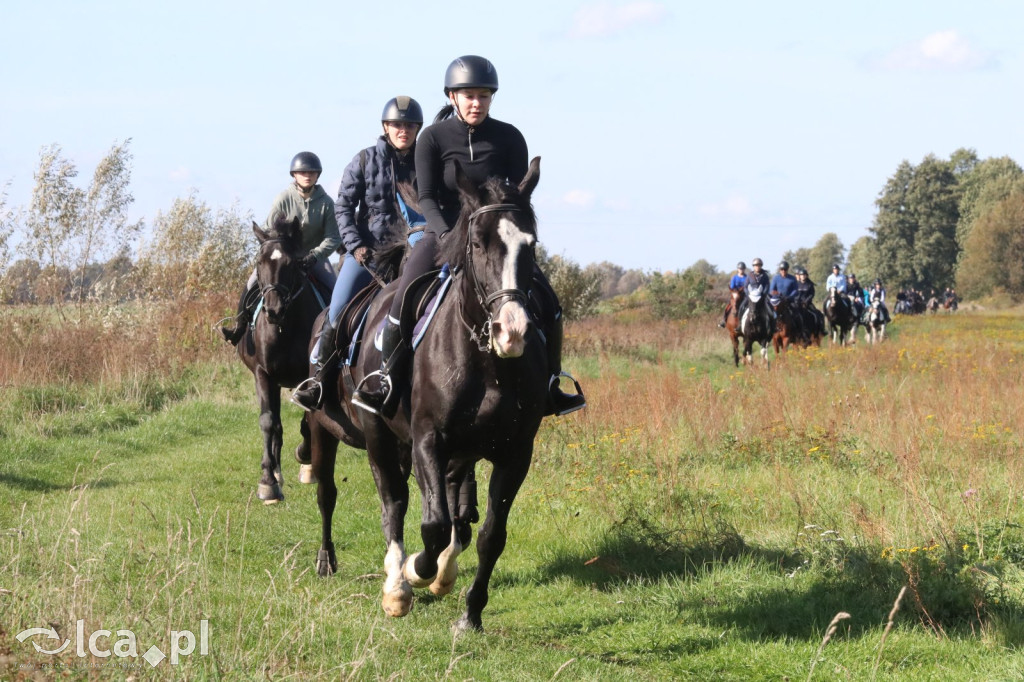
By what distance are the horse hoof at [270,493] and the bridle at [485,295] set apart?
16.4ft

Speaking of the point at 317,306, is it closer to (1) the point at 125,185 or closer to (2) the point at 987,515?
(2) the point at 987,515

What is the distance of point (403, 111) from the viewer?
29.3 feet

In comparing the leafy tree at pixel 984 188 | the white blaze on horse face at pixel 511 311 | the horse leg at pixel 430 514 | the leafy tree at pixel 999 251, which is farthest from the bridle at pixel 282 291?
the leafy tree at pixel 984 188

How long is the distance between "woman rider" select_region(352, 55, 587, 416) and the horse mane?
660mm

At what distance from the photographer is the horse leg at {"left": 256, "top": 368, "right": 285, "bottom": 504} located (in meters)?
10.6


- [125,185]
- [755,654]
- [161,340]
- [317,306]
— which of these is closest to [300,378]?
[317,306]

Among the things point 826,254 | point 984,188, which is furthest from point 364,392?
point 826,254

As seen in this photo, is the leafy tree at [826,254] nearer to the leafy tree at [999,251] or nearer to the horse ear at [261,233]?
the leafy tree at [999,251]

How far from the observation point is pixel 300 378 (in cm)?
1167

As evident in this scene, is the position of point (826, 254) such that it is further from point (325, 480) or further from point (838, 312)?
point (325, 480)

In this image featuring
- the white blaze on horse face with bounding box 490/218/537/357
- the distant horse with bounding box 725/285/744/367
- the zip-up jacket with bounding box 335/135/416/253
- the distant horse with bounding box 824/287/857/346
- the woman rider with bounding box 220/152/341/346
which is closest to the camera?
the white blaze on horse face with bounding box 490/218/537/357

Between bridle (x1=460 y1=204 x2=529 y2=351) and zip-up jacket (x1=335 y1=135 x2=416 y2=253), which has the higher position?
zip-up jacket (x1=335 y1=135 x2=416 y2=253)

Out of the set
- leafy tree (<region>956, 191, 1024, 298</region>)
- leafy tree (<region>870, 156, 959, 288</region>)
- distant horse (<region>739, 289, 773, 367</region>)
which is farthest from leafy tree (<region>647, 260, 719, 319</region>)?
leafy tree (<region>870, 156, 959, 288</region>)

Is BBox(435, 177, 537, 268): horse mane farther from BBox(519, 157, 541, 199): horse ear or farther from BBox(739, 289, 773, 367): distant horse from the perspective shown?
BBox(739, 289, 773, 367): distant horse
